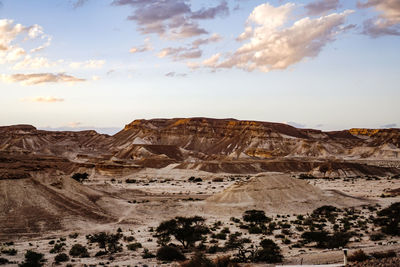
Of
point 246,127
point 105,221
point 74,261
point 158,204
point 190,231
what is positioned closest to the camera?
point 74,261

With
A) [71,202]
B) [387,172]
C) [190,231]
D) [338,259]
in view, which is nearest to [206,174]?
[387,172]

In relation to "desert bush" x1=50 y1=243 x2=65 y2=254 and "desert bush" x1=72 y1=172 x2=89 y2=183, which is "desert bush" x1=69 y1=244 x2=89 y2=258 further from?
"desert bush" x1=72 y1=172 x2=89 y2=183

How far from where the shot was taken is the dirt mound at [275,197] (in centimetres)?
3934

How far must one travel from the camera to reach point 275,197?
137 ft

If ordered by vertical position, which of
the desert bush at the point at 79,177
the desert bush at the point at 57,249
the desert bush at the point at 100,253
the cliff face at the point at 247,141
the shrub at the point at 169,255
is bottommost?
the desert bush at the point at 79,177

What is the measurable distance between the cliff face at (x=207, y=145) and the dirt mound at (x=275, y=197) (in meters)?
55.9

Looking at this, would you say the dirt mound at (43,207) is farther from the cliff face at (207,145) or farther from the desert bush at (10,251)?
the cliff face at (207,145)

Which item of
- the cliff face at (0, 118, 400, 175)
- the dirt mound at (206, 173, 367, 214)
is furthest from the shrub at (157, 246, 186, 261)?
the cliff face at (0, 118, 400, 175)

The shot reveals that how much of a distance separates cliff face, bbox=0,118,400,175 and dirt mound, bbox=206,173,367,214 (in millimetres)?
55940

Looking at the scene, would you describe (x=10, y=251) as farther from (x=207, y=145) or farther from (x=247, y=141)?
(x=207, y=145)

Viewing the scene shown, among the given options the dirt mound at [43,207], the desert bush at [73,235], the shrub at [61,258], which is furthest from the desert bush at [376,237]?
the dirt mound at [43,207]

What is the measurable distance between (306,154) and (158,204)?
104 m

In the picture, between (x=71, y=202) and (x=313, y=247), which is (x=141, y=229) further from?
(x=313, y=247)

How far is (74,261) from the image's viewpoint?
19.5 m
